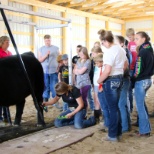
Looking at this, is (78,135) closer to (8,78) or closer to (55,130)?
(55,130)

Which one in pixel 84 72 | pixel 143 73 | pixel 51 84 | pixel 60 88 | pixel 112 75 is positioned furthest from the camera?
pixel 51 84

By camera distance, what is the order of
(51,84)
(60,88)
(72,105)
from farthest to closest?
(51,84) < (72,105) < (60,88)

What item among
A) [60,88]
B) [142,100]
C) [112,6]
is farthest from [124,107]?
[112,6]

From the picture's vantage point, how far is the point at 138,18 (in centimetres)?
2062

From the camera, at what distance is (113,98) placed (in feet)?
11.6

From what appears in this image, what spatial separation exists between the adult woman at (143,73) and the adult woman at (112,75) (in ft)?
1.00

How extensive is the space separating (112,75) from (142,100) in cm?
65

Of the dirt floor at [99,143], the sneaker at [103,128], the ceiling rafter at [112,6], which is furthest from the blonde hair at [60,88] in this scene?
the ceiling rafter at [112,6]

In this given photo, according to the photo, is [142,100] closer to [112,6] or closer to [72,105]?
[72,105]

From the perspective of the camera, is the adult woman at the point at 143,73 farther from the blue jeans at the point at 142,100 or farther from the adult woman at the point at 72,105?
the adult woman at the point at 72,105

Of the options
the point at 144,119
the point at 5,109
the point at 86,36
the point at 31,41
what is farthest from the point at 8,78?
the point at 86,36

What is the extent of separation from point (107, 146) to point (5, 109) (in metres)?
2.11

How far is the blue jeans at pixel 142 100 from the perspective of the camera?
3797mm

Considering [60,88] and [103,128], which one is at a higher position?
[60,88]
